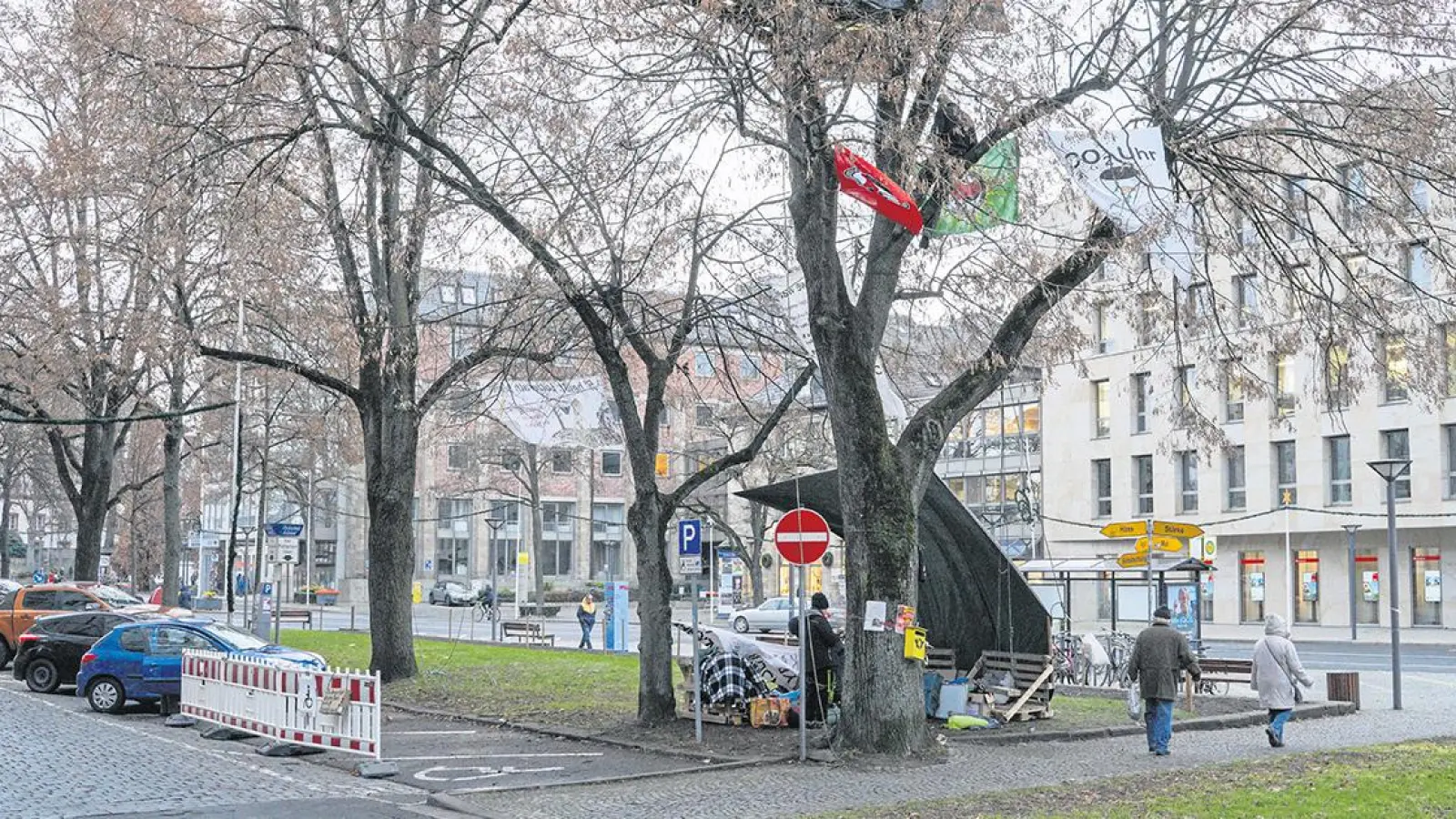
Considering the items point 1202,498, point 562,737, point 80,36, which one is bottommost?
point 562,737

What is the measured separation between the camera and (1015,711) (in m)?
19.7

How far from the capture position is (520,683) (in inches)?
1030

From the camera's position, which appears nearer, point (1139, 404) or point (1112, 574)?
point (1112, 574)

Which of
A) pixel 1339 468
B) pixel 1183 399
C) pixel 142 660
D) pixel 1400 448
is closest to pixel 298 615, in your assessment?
pixel 142 660

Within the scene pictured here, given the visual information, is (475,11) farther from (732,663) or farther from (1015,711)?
(1015,711)

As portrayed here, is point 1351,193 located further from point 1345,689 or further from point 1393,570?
point 1393,570

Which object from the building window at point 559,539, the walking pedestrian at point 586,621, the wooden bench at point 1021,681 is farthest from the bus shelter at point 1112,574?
the building window at point 559,539

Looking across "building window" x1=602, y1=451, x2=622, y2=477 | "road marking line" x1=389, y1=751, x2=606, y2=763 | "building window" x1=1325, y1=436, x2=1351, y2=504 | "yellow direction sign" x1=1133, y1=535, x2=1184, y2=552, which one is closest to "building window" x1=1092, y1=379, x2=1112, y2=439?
"building window" x1=1325, y1=436, x2=1351, y2=504

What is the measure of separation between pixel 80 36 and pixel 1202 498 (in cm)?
5011

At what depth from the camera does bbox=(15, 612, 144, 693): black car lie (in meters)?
25.6

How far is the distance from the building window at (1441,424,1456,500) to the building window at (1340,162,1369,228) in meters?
38.0

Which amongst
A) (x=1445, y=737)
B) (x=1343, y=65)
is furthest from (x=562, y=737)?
(x=1343, y=65)

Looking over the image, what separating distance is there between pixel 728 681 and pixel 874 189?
7355 millimetres

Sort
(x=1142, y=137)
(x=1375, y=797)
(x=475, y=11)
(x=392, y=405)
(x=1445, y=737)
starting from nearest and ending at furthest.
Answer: (x=1375, y=797), (x=1142, y=137), (x=1445, y=737), (x=475, y=11), (x=392, y=405)
